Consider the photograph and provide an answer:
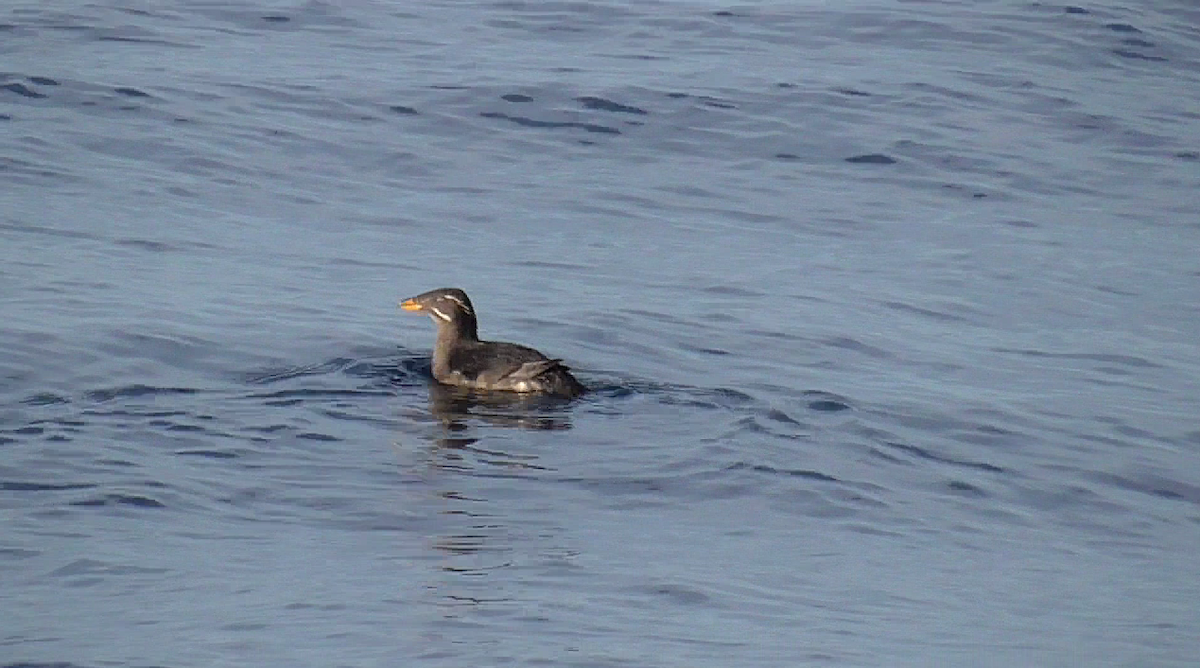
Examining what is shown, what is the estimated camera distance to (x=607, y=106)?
2322 centimetres

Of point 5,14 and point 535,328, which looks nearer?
point 535,328

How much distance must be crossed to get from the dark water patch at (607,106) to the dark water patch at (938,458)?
1064 cm

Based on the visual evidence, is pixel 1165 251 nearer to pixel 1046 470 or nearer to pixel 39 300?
pixel 1046 470

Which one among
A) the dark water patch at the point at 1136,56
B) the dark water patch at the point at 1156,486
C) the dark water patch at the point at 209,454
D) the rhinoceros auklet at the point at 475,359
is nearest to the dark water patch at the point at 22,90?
the rhinoceros auklet at the point at 475,359

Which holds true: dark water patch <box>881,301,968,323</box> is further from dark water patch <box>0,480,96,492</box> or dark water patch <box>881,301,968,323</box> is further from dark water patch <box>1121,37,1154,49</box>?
dark water patch <box>1121,37,1154,49</box>

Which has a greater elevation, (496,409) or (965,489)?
(965,489)

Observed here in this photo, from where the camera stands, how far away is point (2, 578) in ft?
31.0

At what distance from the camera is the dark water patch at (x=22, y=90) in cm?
2172

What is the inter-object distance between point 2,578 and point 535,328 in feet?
22.9

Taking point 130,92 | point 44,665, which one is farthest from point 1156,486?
point 130,92

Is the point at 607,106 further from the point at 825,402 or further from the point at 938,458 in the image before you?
the point at 938,458

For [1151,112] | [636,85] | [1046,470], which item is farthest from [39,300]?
[1151,112]

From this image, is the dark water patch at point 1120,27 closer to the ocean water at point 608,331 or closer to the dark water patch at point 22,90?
the ocean water at point 608,331

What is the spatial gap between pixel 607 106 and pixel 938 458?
11065 millimetres
